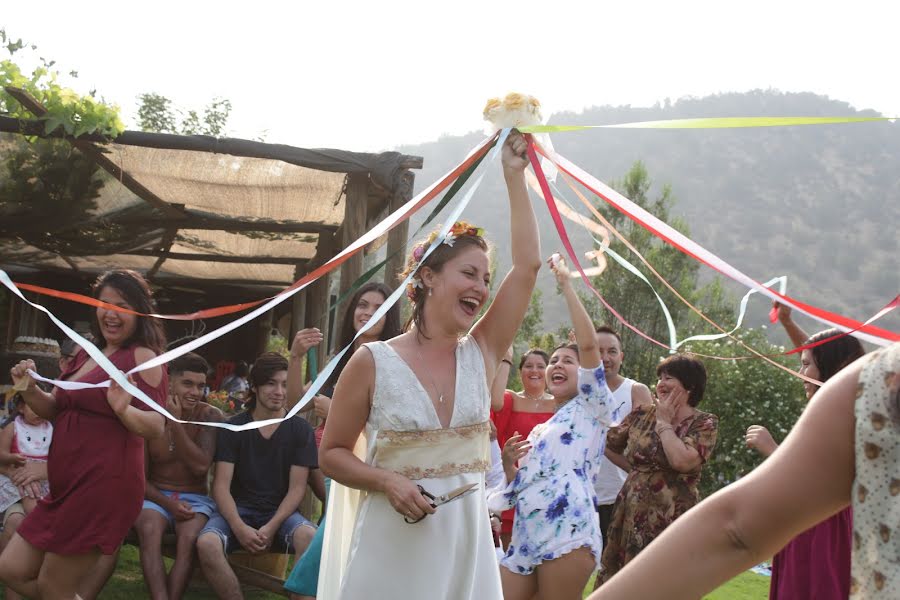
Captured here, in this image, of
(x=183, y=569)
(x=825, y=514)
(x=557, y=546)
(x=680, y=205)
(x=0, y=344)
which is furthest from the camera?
(x=680, y=205)

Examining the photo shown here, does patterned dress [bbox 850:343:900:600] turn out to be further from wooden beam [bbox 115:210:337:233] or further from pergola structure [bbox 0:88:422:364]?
wooden beam [bbox 115:210:337:233]

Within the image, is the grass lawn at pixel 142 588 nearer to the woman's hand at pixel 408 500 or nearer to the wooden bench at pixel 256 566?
the wooden bench at pixel 256 566

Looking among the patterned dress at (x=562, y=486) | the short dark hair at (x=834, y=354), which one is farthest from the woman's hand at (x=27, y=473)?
the short dark hair at (x=834, y=354)

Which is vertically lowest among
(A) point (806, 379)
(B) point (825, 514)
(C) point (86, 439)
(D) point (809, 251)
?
(D) point (809, 251)

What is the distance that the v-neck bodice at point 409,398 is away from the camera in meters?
3.10

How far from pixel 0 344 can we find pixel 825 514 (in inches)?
575

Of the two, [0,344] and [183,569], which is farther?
[0,344]

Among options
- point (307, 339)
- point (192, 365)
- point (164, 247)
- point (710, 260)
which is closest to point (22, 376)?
point (307, 339)

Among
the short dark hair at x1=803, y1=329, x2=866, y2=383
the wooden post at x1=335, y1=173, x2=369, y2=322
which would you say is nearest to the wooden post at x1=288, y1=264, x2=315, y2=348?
the wooden post at x1=335, y1=173, x2=369, y2=322

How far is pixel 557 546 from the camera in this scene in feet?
15.7

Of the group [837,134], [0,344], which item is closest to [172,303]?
[0,344]

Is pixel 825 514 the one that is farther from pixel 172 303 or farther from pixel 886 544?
pixel 172 303

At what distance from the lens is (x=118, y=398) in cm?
420

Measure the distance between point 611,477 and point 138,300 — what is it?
3.58m
